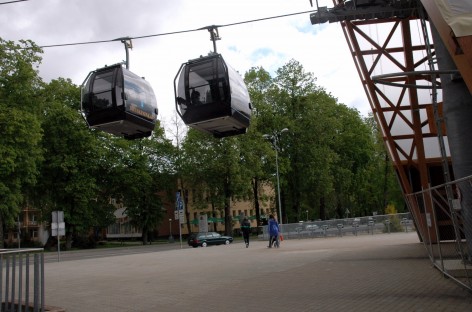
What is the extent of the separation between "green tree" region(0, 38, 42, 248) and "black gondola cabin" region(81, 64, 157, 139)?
932 inches

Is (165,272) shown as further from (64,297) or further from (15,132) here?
(15,132)

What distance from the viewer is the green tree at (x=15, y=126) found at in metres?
34.2

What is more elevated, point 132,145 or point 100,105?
point 132,145

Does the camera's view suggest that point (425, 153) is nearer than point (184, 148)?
Yes

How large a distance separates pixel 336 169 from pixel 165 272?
133ft

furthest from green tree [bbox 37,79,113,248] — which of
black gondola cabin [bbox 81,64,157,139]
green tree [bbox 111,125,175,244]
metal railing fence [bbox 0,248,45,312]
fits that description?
metal railing fence [bbox 0,248,45,312]

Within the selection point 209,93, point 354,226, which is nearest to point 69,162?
point 354,226

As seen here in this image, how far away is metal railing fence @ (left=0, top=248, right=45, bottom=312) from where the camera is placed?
8.07m

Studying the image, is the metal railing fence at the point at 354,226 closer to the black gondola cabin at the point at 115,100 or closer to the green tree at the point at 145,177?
the green tree at the point at 145,177

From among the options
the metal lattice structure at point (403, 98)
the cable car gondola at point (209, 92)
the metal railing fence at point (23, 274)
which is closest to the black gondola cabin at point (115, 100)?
the cable car gondola at point (209, 92)

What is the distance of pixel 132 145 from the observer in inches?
2146

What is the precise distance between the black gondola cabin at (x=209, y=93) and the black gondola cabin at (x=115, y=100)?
119 cm

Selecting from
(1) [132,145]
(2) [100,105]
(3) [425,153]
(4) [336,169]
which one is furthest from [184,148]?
(2) [100,105]

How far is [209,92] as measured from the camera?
491 inches
